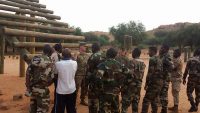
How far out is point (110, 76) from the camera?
24.6 feet

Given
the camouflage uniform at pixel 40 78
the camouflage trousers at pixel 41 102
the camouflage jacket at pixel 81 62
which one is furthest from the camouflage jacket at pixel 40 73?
the camouflage jacket at pixel 81 62

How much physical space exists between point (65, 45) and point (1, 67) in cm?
302

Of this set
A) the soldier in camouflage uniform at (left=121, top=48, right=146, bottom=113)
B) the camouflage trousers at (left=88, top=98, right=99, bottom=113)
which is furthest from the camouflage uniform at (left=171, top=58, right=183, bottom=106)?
the camouflage trousers at (left=88, top=98, right=99, bottom=113)

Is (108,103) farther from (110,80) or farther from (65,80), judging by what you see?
(65,80)

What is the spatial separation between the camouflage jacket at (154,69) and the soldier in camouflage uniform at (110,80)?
5.17 ft

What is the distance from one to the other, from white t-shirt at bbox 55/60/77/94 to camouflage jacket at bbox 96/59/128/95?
0.62 m

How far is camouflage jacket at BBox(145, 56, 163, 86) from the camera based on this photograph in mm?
9000

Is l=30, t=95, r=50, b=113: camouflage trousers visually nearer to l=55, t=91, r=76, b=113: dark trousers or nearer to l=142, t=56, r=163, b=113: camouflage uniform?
l=55, t=91, r=76, b=113: dark trousers

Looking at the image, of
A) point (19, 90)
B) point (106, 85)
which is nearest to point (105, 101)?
point (106, 85)

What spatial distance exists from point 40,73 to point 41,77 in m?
0.09

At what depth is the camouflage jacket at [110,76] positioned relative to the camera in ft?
24.5

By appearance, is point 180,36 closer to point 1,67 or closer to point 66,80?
point 1,67

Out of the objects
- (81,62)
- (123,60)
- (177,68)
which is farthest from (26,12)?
(177,68)

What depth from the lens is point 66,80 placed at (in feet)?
25.0
